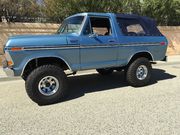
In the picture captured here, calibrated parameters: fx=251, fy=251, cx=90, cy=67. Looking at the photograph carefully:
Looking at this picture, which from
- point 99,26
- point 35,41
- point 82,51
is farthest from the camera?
point 99,26

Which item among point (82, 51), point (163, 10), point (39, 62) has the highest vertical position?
point (163, 10)

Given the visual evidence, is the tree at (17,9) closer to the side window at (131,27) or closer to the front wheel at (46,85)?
the side window at (131,27)

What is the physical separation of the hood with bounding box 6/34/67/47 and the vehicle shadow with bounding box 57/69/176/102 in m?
1.42

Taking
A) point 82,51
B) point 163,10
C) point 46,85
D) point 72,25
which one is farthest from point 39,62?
point 163,10

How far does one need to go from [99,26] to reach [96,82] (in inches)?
73.5

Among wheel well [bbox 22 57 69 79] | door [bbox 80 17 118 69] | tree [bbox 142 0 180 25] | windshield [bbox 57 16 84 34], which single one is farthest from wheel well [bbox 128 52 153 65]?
tree [bbox 142 0 180 25]

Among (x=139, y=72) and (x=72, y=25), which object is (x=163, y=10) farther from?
(x=72, y=25)

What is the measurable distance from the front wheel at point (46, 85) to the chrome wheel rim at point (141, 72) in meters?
2.32

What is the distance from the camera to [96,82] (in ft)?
25.5

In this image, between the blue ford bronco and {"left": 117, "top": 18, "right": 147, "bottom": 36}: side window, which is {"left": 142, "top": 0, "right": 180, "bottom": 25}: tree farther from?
{"left": 117, "top": 18, "right": 147, "bottom": 36}: side window

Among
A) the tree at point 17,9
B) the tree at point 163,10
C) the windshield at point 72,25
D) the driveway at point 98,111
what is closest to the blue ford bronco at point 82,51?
the windshield at point 72,25

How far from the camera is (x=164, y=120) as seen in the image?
461 cm

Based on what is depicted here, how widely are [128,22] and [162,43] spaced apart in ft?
4.25

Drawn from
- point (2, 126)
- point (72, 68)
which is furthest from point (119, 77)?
point (2, 126)
